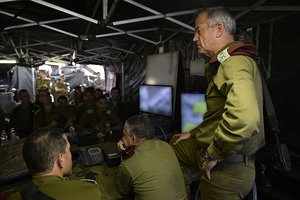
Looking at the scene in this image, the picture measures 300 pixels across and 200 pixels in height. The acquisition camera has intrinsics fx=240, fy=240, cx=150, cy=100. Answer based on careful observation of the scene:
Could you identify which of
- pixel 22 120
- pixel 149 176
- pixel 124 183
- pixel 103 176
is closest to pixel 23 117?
pixel 22 120

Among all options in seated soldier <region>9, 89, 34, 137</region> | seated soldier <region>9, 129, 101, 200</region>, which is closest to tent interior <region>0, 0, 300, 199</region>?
seated soldier <region>9, 89, 34, 137</region>

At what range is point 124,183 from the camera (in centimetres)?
152

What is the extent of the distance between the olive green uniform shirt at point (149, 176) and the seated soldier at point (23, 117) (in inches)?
129

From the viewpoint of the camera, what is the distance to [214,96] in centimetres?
129

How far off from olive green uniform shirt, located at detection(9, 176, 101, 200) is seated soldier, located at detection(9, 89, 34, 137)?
137 inches

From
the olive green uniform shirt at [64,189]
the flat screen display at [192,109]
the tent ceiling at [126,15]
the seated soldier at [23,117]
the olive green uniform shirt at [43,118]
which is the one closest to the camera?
the olive green uniform shirt at [64,189]

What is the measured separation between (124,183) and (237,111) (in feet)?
2.87

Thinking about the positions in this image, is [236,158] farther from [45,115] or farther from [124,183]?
[45,115]

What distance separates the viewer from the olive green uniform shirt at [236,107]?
1014mm

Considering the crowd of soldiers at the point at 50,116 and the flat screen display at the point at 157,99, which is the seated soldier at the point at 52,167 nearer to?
the flat screen display at the point at 157,99

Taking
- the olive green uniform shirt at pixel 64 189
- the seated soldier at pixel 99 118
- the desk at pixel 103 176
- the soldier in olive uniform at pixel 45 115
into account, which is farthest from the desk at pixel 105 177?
the soldier in olive uniform at pixel 45 115

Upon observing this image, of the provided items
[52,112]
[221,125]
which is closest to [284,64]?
[221,125]

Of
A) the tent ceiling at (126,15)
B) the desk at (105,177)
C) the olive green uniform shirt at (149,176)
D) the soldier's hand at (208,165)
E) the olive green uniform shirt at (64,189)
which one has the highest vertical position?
the tent ceiling at (126,15)

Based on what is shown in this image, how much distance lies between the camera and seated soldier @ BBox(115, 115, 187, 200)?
1488 mm
